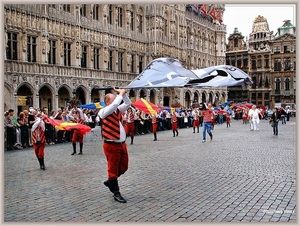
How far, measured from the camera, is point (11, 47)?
97.7ft

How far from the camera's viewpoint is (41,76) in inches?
1251

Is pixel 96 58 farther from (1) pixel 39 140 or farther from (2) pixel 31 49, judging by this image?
(1) pixel 39 140

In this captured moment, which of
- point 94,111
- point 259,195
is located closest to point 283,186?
point 259,195

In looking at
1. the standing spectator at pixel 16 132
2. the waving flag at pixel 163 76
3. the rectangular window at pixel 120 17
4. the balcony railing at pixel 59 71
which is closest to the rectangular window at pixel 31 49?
the balcony railing at pixel 59 71

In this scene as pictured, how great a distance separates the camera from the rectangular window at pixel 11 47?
96.5 feet

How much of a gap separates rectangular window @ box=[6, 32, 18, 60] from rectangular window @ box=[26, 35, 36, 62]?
111 cm

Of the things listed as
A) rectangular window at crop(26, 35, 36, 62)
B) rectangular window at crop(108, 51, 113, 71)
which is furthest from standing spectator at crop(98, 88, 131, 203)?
rectangular window at crop(108, 51, 113, 71)

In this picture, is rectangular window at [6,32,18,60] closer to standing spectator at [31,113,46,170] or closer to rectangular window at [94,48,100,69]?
rectangular window at [94,48,100,69]

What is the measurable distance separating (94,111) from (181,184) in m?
20.6

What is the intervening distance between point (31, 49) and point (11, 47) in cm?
194

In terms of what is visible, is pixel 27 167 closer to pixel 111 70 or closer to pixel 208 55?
pixel 111 70

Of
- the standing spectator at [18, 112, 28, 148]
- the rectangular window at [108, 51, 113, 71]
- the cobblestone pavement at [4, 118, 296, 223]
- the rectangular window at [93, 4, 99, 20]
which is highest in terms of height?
the rectangular window at [93, 4, 99, 20]

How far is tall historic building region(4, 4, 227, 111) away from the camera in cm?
3023

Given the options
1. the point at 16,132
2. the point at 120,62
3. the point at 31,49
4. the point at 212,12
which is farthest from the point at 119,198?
the point at 212,12
